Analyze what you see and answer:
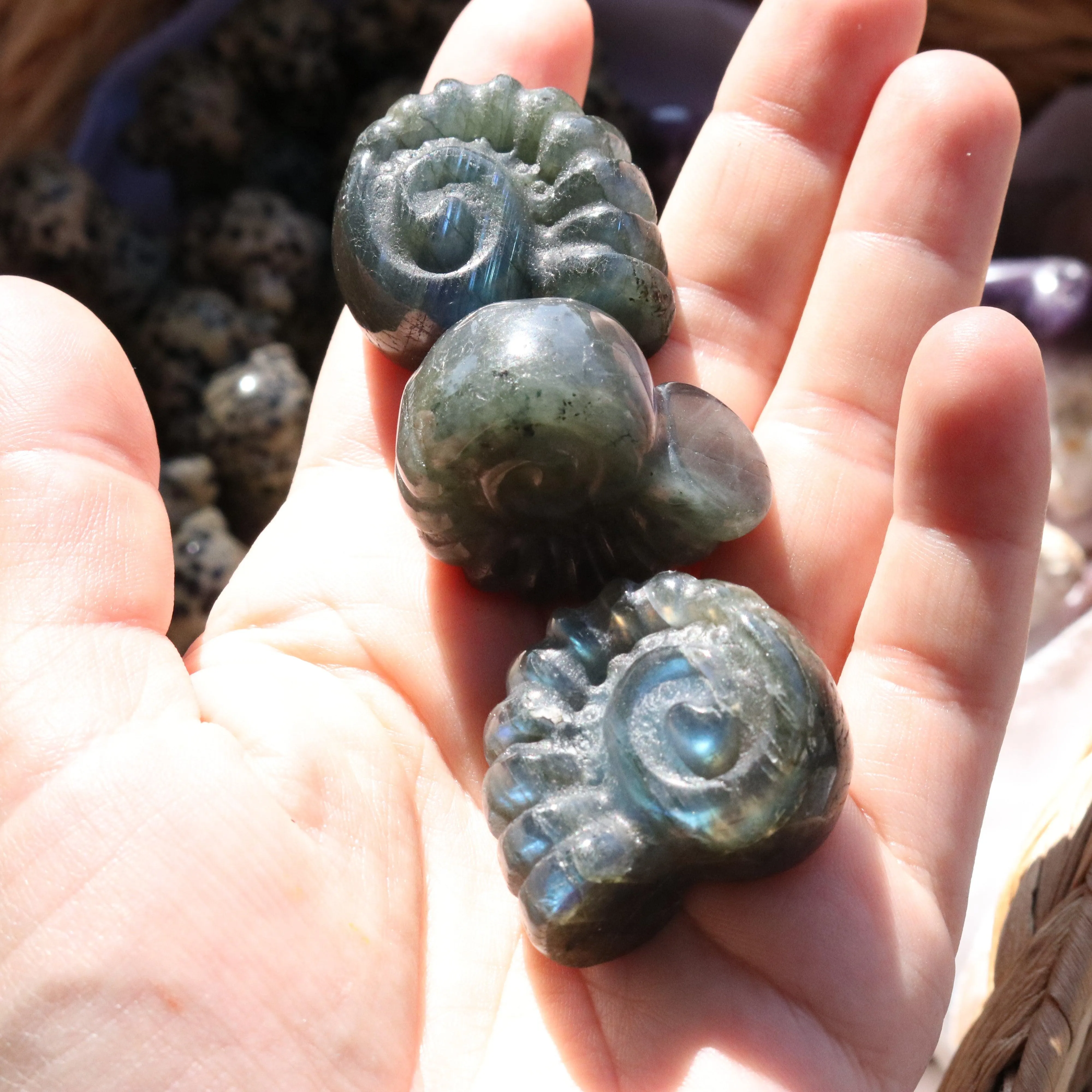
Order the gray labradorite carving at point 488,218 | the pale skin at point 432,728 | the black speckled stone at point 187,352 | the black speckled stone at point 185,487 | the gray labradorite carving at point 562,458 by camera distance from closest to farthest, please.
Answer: the pale skin at point 432,728 < the gray labradorite carving at point 562,458 < the gray labradorite carving at point 488,218 < the black speckled stone at point 185,487 < the black speckled stone at point 187,352

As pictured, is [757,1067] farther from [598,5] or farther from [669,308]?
[598,5]

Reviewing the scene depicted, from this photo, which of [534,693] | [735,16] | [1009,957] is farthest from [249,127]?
[1009,957]

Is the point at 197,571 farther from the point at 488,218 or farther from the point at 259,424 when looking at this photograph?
the point at 488,218

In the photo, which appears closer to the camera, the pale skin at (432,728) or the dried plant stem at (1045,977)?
the pale skin at (432,728)

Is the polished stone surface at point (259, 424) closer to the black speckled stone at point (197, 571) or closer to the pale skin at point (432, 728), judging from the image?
the black speckled stone at point (197, 571)

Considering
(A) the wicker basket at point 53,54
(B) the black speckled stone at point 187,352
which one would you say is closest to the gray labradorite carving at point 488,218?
(B) the black speckled stone at point 187,352

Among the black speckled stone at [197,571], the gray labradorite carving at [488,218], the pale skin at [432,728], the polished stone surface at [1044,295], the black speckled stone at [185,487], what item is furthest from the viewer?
the polished stone surface at [1044,295]

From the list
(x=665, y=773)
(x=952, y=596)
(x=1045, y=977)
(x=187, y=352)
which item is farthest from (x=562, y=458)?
(x=187, y=352)
